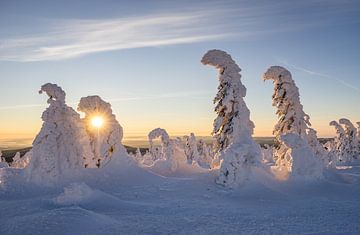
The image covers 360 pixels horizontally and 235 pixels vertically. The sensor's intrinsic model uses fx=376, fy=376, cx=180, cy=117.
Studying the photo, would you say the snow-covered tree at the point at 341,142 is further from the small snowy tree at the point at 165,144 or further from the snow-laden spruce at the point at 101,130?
the snow-laden spruce at the point at 101,130

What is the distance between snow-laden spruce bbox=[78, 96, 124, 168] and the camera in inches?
1388

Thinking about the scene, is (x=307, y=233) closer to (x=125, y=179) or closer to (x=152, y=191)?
(x=152, y=191)

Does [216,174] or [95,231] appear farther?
[216,174]

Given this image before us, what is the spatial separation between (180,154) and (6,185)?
1778 cm

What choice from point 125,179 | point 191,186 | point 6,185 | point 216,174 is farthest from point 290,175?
point 6,185

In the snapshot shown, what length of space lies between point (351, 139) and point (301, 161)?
4032 cm

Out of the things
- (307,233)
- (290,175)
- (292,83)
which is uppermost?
(292,83)

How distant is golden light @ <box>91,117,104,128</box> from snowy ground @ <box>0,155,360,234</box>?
489 centimetres

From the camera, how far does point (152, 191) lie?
98.2 ft

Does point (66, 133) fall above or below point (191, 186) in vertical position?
above

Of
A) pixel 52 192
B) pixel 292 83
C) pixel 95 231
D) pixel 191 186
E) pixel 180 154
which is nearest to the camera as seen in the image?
pixel 95 231

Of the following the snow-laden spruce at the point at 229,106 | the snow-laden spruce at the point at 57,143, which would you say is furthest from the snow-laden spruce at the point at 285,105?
the snow-laden spruce at the point at 57,143

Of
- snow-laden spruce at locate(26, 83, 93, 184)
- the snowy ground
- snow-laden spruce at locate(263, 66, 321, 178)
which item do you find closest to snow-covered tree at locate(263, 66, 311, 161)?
snow-laden spruce at locate(263, 66, 321, 178)

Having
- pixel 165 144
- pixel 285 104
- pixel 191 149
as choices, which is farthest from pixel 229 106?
pixel 191 149
